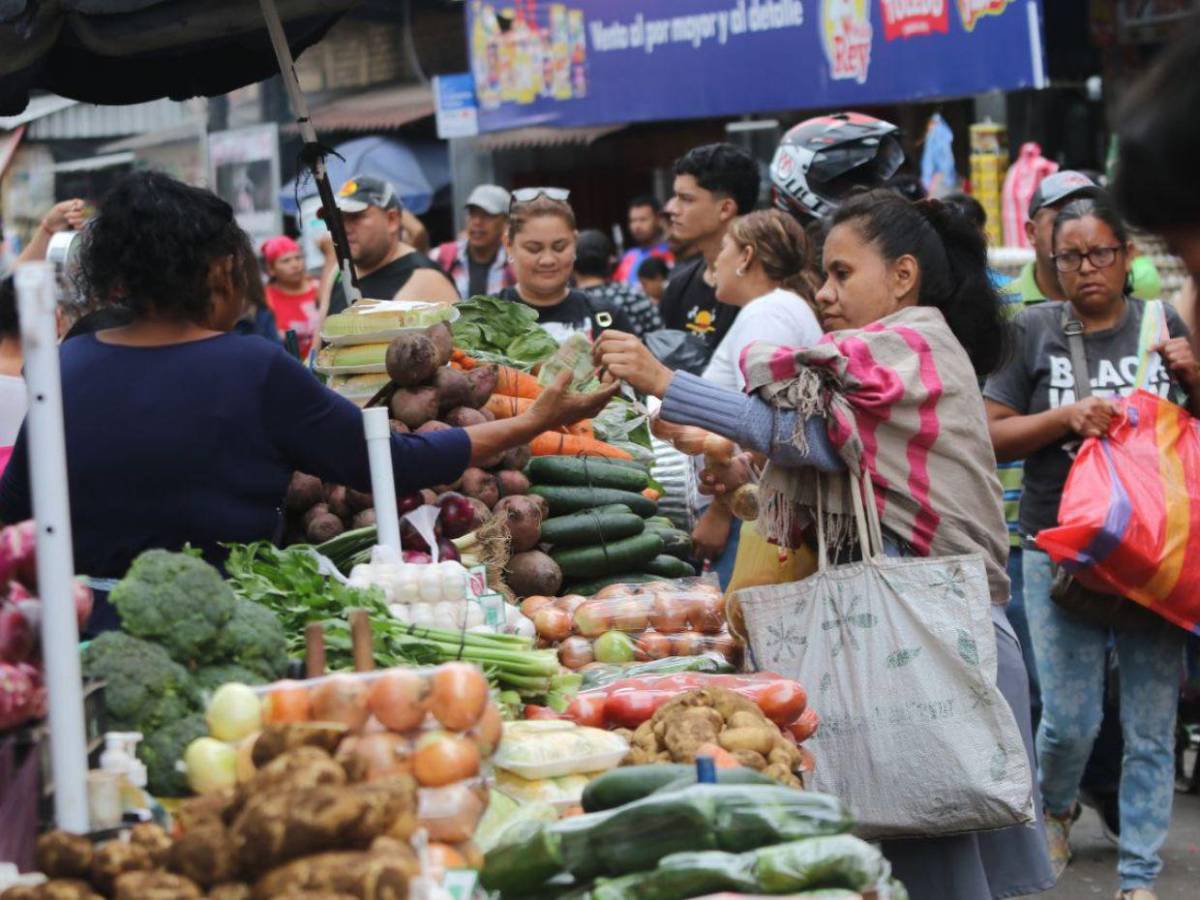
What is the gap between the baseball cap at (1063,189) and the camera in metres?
6.58

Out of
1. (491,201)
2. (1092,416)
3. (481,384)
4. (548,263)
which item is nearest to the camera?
(481,384)

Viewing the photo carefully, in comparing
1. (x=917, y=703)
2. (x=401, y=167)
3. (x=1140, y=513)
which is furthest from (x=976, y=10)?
(x=917, y=703)

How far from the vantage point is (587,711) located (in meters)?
4.16

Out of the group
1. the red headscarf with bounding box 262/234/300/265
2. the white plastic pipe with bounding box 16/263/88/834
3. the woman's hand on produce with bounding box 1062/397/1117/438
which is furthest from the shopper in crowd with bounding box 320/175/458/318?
the red headscarf with bounding box 262/234/300/265

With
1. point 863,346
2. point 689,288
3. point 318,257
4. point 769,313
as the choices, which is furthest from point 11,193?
point 863,346

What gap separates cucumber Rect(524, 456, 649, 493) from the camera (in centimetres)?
573

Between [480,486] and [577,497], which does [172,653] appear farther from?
[577,497]

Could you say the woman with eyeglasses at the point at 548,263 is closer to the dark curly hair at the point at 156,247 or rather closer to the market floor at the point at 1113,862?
the market floor at the point at 1113,862

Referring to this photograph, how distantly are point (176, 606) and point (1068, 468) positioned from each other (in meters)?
4.01

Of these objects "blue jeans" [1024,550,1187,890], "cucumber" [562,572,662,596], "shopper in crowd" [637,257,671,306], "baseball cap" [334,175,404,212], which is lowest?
"blue jeans" [1024,550,1187,890]

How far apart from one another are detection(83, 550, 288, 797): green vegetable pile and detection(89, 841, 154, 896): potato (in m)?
0.35

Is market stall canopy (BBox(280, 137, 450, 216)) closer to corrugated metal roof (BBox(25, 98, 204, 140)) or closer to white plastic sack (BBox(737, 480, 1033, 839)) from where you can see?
corrugated metal roof (BBox(25, 98, 204, 140))

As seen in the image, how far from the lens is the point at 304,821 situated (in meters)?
2.53

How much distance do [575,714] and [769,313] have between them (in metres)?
2.50
